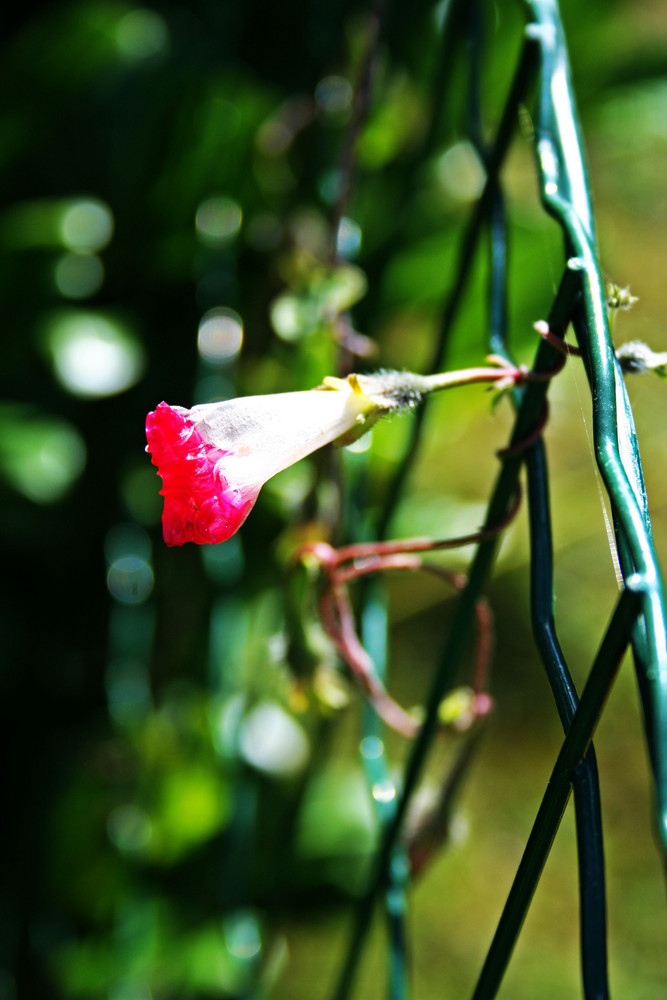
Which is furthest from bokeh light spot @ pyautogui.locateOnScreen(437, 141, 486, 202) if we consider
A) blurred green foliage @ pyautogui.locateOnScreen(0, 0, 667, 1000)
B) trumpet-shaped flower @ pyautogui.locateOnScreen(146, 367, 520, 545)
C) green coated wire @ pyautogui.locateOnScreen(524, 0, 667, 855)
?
trumpet-shaped flower @ pyautogui.locateOnScreen(146, 367, 520, 545)

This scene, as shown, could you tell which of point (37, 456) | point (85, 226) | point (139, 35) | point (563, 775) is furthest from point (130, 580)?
point (563, 775)

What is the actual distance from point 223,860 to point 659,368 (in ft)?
1.96

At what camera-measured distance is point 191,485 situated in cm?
27

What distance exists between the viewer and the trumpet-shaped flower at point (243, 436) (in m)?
0.27

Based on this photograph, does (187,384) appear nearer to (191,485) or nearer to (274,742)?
(274,742)

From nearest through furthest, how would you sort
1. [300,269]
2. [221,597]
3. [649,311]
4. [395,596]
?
[300,269] < [221,597] < [395,596] < [649,311]

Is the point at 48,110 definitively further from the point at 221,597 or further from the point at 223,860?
the point at 223,860

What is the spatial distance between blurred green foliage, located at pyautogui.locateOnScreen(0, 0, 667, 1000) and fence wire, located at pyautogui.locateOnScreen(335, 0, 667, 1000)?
0.68ft

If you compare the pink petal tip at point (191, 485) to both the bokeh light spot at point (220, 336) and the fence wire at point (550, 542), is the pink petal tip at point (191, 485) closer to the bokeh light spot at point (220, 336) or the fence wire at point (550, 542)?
the fence wire at point (550, 542)

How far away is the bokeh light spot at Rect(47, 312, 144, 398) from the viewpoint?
0.76 meters

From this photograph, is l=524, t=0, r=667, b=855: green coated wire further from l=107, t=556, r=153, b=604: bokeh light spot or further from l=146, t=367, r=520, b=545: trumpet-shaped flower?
l=107, t=556, r=153, b=604: bokeh light spot

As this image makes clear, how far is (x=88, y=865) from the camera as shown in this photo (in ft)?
2.55

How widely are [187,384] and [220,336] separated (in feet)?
0.44

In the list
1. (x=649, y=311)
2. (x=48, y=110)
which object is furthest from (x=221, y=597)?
(x=649, y=311)
